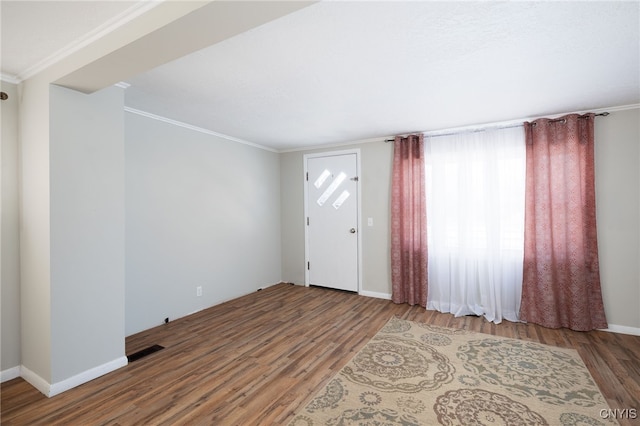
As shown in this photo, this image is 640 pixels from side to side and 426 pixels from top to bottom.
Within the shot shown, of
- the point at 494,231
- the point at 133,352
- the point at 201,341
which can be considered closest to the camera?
the point at 133,352

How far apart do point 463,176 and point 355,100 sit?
1855 mm

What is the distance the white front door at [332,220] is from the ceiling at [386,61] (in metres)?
1.35

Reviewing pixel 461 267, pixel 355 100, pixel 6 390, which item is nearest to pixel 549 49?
pixel 355 100

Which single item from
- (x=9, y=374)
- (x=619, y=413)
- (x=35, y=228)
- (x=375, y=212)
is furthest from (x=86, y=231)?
(x=619, y=413)

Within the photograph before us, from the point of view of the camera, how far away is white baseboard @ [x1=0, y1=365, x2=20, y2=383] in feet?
7.58

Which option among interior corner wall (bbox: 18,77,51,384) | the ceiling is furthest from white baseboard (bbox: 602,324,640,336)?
interior corner wall (bbox: 18,77,51,384)

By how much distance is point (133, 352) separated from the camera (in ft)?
9.11

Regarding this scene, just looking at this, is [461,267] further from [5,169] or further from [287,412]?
[5,169]

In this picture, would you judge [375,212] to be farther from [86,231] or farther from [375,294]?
[86,231]

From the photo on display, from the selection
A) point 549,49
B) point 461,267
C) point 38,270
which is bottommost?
point 461,267

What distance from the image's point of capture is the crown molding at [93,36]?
60.0 inches

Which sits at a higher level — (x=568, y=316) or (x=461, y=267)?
(x=461, y=267)

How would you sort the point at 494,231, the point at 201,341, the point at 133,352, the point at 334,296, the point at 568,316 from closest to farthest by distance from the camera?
the point at 133,352 → the point at 201,341 → the point at 568,316 → the point at 494,231 → the point at 334,296

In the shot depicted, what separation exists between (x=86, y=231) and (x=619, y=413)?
3886 millimetres
